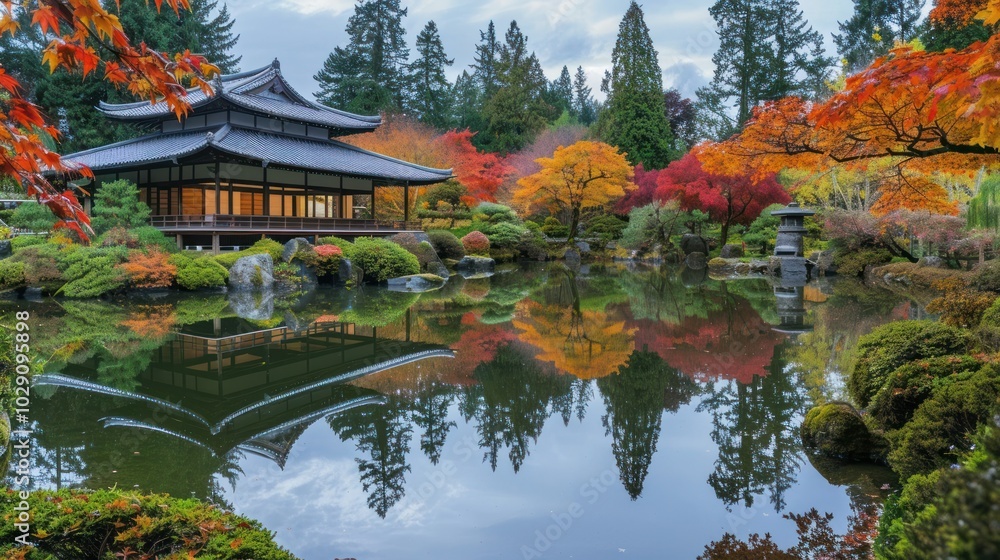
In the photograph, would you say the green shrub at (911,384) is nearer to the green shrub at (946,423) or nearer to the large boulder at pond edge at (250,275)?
the green shrub at (946,423)

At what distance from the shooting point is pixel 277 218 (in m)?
21.2

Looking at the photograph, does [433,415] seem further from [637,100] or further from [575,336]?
[637,100]

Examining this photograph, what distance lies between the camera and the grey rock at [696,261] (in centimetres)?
2786

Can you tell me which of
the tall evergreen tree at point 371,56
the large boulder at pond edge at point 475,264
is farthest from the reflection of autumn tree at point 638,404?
the tall evergreen tree at point 371,56

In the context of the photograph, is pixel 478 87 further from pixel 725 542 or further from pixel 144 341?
pixel 725 542

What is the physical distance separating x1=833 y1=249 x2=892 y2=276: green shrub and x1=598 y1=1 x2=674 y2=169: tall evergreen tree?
16.2 m

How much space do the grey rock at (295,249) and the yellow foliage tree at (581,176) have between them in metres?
13.0

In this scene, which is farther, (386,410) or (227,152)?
(227,152)

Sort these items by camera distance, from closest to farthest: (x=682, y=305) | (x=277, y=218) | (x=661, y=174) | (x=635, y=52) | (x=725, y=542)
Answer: (x=725, y=542) < (x=682, y=305) < (x=277, y=218) < (x=661, y=174) < (x=635, y=52)

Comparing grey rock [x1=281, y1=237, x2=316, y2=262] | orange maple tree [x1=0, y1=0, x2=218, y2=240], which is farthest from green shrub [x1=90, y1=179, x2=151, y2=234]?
orange maple tree [x1=0, y1=0, x2=218, y2=240]

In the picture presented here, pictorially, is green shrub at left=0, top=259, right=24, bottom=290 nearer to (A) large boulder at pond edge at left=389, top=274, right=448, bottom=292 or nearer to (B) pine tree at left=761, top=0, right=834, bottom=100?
(A) large boulder at pond edge at left=389, top=274, right=448, bottom=292

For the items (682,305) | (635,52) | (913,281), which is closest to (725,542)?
(682,305)

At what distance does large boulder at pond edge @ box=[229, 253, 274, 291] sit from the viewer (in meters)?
17.1

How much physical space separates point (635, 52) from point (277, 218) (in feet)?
83.9
